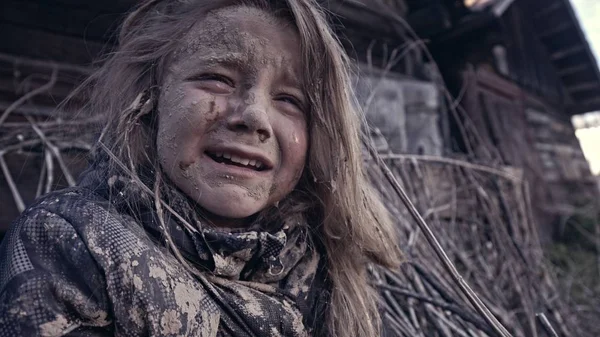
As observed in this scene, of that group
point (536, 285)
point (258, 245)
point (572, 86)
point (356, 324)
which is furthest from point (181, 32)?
point (572, 86)

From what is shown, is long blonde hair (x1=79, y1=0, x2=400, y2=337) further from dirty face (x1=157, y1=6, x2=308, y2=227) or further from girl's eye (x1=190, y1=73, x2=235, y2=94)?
girl's eye (x1=190, y1=73, x2=235, y2=94)

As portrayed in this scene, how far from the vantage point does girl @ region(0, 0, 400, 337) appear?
0.95 meters

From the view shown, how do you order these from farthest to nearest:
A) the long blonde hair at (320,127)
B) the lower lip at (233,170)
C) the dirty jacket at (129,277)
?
the long blonde hair at (320,127) → the lower lip at (233,170) → the dirty jacket at (129,277)

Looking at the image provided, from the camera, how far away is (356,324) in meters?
1.32

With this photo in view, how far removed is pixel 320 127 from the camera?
1427mm

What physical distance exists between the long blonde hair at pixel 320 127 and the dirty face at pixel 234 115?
55 millimetres

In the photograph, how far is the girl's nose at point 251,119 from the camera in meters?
1.23

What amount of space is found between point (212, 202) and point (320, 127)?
423mm

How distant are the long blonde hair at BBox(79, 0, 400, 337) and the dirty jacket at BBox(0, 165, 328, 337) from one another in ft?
0.49

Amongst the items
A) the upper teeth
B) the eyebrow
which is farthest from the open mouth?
the eyebrow

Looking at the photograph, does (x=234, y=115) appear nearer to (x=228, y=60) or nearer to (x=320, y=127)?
(x=228, y=60)

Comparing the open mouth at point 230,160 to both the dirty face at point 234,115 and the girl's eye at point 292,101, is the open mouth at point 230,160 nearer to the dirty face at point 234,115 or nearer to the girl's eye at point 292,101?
the dirty face at point 234,115

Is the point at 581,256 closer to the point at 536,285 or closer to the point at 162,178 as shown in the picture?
the point at 536,285

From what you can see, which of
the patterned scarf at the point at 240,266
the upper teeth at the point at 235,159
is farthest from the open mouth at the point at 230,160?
the patterned scarf at the point at 240,266
